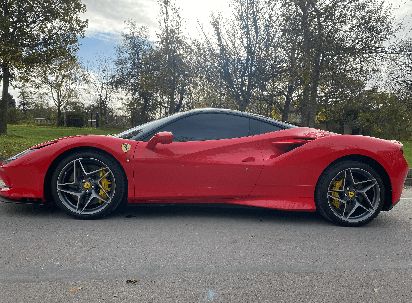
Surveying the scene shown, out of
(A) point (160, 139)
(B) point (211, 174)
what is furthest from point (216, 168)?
(A) point (160, 139)

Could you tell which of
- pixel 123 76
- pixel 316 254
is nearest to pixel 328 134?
pixel 316 254

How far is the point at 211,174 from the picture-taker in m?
3.56

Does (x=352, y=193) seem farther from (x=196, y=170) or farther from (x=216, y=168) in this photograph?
(x=196, y=170)

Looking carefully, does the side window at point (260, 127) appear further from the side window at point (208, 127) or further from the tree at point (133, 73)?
the tree at point (133, 73)

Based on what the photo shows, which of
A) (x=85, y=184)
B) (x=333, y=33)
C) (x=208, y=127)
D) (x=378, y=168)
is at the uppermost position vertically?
(x=333, y=33)

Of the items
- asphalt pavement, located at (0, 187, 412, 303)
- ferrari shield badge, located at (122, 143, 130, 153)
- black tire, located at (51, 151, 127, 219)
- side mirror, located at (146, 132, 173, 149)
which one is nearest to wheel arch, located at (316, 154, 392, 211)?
asphalt pavement, located at (0, 187, 412, 303)

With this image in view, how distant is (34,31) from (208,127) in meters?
17.5

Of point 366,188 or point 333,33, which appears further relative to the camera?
point 333,33

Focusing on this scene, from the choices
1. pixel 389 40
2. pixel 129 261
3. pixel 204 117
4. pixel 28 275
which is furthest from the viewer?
pixel 389 40

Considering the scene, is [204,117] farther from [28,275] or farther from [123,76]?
[123,76]

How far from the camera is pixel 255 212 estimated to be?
4160 millimetres

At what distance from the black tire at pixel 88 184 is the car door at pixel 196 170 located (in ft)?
0.73

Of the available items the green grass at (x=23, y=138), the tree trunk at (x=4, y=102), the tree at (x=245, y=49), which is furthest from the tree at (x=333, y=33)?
the tree trunk at (x=4, y=102)

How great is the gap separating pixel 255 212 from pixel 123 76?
104 feet
